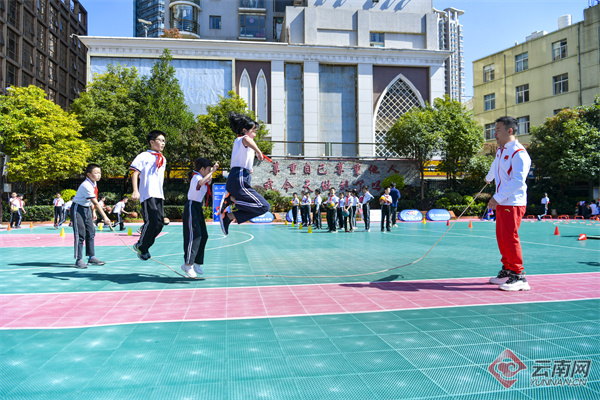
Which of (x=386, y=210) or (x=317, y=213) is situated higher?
(x=386, y=210)

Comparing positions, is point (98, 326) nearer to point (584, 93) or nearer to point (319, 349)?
point (319, 349)

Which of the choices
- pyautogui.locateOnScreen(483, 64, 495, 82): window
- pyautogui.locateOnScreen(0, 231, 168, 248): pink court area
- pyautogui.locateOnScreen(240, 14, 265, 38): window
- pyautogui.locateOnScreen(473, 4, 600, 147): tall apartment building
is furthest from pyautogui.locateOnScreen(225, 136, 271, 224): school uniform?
pyautogui.locateOnScreen(483, 64, 495, 82): window

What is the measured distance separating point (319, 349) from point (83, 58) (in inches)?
2472

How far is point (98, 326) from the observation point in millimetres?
3910

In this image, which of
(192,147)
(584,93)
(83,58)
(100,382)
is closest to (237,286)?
(100,382)

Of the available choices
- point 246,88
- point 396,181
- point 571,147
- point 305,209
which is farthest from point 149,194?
point 571,147

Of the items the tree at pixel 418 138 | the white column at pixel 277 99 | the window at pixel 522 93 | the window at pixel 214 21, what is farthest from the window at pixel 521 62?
the window at pixel 214 21

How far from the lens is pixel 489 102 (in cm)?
4412

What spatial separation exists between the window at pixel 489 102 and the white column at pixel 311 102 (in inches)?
803

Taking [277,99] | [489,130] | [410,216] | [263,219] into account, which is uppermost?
[277,99]

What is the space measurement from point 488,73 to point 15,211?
143 feet

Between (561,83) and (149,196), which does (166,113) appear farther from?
(561,83)

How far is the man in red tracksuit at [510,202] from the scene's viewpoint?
5.49m

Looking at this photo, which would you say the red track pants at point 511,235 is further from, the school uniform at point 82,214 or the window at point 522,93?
the window at point 522,93
